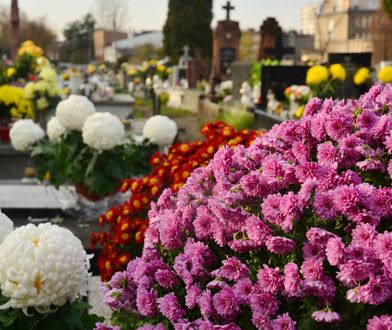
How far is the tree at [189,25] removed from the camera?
48750 millimetres

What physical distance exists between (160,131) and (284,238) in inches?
141

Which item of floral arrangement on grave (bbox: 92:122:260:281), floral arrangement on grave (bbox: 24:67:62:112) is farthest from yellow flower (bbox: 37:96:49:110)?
floral arrangement on grave (bbox: 92:122:260:281)

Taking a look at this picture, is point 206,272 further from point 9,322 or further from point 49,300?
point 9,322

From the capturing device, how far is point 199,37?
49.5 m

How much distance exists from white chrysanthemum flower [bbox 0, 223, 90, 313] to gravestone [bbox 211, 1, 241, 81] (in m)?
29.7

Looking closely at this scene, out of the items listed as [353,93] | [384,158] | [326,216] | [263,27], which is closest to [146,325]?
[326,216]

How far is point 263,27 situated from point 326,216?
26.5 m

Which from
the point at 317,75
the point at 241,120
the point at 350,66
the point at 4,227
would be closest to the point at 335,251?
the point at 4,227

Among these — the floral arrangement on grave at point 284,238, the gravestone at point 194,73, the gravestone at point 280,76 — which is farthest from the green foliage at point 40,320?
the gravestone at point 194,73

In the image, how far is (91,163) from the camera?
5379 millimetres

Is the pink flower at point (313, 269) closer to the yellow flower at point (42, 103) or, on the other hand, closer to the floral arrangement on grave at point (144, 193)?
the floral arrangement on grave at point (144, 193)

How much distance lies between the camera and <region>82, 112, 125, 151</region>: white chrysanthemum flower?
16.7ft

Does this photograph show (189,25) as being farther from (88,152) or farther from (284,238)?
(284,238)

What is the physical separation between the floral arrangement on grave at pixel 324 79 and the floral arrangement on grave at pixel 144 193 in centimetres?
600
